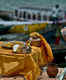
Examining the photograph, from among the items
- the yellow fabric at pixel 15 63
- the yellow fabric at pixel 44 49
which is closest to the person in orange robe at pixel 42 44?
the yellow fabric at pixel 44 49

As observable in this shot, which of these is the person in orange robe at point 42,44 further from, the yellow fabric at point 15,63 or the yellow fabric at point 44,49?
the yellow fabric at point 15,63

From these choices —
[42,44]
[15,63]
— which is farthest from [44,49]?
[15,63]

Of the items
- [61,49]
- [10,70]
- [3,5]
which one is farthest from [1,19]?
[61,49]

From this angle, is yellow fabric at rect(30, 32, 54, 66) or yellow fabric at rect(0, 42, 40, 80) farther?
yellow fabric at rect(30, 32, 54, 66)

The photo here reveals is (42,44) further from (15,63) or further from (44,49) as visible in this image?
(15,63)

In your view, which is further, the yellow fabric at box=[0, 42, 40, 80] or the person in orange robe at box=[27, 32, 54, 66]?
the person in orange robe at box=[27, 32, 54, 66]

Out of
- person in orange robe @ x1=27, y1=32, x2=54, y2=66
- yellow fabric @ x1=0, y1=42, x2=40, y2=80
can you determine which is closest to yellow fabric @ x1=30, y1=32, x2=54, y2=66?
person in orange robe @ x1=27, y1=32, x2=54, y2=66

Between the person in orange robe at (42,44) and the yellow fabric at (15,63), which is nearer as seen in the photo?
the yellow fabric at (15,63)

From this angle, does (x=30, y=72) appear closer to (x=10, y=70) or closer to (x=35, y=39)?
Result: (x=10, y=70)

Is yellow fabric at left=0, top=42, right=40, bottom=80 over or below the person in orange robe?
below

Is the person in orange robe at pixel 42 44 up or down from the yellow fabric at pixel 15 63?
up

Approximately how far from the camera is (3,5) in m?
2.36

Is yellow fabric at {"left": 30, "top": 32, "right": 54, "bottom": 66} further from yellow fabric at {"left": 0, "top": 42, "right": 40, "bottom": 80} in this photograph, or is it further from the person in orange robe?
yellow fabric at {"left": 0, "top": 42, "right": 40, "bottom": 80}

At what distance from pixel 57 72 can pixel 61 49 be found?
0.36 m
